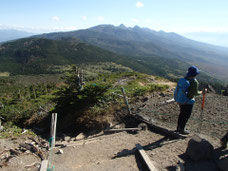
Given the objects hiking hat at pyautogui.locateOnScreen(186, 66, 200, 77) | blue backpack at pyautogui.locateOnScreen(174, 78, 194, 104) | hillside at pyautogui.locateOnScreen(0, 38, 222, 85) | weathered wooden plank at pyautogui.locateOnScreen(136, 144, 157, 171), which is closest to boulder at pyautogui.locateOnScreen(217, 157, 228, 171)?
weathered wooden plank at pyautogui.locateOnScreen(136, 144, 157, 171)

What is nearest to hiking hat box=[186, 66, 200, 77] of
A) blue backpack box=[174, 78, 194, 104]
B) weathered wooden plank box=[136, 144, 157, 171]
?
blue backpack box=[174, 78, 194, 104]

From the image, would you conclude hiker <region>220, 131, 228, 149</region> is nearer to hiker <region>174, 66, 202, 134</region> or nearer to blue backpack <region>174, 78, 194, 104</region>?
hiker <region>174, 66, 202, 134</region>

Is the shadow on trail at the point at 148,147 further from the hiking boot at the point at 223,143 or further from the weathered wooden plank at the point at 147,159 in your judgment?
the hiking boot at the point at 223,143

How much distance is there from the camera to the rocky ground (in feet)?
14.5

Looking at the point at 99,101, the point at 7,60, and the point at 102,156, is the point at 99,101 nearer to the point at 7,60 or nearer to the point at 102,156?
the point at 102,156

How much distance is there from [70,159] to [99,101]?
4.12 m

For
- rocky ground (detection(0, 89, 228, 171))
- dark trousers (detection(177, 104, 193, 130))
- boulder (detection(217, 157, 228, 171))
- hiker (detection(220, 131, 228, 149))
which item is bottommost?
rocky ground (detection(0, 89, 228, 171))

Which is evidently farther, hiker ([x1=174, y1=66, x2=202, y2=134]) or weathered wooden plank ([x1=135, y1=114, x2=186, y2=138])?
weathered wooden plank ([x1=135, y1=114, x2=186, y2=138])

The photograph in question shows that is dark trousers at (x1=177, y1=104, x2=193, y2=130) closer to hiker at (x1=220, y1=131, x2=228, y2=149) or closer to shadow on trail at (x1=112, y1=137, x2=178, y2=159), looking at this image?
shadow on trail at (x1=112, y1=137, x2=178, y2=159)

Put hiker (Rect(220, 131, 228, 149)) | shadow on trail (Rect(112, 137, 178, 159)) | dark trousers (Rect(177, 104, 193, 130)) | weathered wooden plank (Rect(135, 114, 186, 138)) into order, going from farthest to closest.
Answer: weathered wooden plank (Rect(135, 114, 186, 138)) → dark trousers (Rect(177, 104, 193, 130)) → shadow on trail (Rect(112, 137, 178, 159)) → hiker (Rect(220, 131, 228, 149))

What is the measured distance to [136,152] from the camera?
16.5 ft

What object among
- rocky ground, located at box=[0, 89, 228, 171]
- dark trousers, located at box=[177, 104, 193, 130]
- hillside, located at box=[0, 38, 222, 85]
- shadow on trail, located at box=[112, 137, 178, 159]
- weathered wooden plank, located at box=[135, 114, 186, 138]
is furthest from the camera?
hillside, located at box=[0, 38, 222, 85]

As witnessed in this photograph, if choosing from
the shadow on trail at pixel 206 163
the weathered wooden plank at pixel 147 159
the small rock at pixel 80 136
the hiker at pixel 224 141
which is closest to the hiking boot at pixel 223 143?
the hiker at pixel 224 141

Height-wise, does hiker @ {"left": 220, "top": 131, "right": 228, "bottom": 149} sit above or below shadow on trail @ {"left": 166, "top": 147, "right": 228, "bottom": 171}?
above
